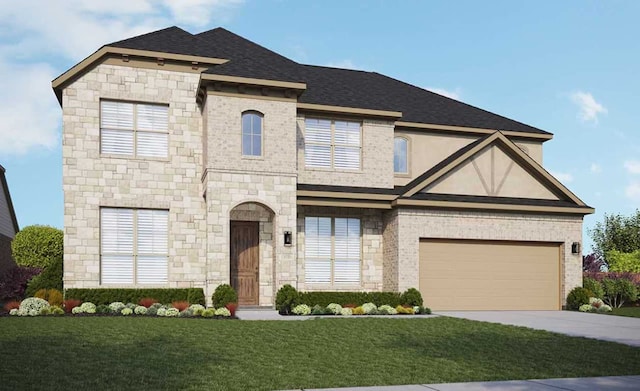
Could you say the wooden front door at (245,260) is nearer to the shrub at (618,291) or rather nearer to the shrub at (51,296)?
the shrub at (51,296)

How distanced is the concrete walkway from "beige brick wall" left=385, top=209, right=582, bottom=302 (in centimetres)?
1284

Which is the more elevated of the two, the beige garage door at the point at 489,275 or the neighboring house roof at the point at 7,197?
the neighboring house roof at the point at 7,197

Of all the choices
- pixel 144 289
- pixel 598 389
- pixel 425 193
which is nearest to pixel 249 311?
pixel 144 289

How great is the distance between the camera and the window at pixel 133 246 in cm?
2102

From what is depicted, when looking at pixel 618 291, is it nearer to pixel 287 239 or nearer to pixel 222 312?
pixel 287 239

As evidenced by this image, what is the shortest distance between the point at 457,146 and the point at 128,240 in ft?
44.2

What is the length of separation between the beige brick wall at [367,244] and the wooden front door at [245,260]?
1860mm

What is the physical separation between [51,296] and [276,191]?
24.8 ft

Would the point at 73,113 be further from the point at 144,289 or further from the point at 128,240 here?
the point at 144,289

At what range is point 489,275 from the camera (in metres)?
23.7

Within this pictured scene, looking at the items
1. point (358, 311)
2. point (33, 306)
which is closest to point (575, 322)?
point (358, 311)

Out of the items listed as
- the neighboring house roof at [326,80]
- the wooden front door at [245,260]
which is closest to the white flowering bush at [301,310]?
the wooden front door at [245,260]

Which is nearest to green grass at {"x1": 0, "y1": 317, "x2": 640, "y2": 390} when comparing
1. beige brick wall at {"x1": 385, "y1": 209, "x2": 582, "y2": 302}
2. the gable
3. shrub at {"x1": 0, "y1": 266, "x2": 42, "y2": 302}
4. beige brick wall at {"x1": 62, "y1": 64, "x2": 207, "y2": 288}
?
beige brick wall at {"x1": 62, "y1": 64, "x2": 207, "y2": 288}

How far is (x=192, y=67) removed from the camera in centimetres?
2219
